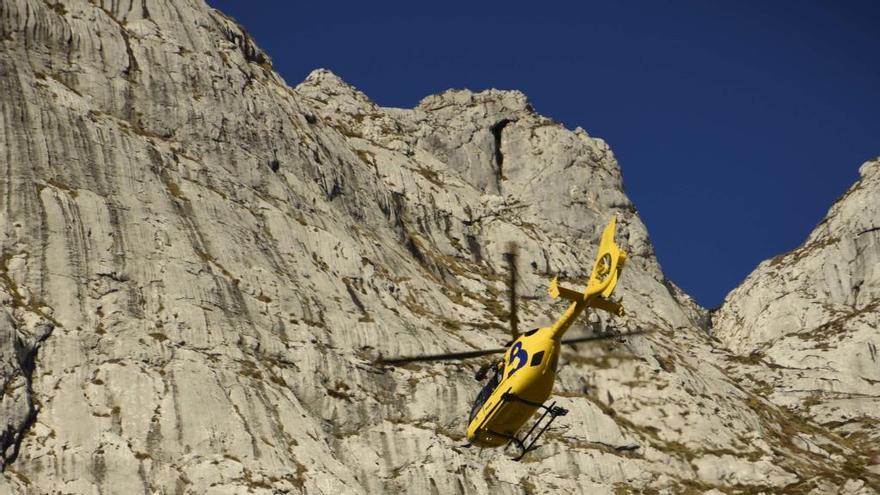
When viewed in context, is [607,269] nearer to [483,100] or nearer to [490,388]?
[490,388]

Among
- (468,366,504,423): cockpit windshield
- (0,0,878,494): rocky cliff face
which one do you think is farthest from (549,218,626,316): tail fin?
(468,366,504,423): cockpit windshield

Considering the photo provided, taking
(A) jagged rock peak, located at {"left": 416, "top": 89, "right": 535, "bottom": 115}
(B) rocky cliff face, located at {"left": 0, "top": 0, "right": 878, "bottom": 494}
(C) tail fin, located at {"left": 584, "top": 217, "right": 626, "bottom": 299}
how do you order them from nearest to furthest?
(C) tail fin, located at {"left": 584, "top": 217, "right": 626, "bottom": 299}, (B) rocky cliff face, located at {"left": 0, "top": 0, "right": 878, "bottom": 494}, (A) jagged rock peak, located at {"left": 416, "top": 89, "right": 535, "bottom": 115}

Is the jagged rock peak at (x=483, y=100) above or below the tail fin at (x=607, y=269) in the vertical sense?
above

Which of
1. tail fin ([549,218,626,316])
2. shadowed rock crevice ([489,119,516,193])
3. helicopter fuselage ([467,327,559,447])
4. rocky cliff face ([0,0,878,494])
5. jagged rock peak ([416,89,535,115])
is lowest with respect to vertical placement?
helicopter fuselage ([467,327,559,447])

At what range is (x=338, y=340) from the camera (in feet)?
289

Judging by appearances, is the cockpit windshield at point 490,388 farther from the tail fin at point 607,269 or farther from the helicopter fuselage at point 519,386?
the tail fin at point 607,269

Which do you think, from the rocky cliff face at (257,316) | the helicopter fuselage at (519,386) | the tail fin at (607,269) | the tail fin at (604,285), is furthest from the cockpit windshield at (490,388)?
the tail fin at (607,269)

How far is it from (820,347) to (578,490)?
52.4 metres

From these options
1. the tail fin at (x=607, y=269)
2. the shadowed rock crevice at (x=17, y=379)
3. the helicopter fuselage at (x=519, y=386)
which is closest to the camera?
the tail fin at (x=607, y=269)

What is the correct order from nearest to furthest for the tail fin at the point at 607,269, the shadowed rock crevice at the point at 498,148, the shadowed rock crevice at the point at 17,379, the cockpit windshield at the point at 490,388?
1. the tail fin at the point at 607,269
2. the cockpit windshield at the point at 490,388
3. the shadowed rock crevice at the point at 17,379
4. the shadowed rock crevice at the point at 498,148

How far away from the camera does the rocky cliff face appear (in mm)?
71688

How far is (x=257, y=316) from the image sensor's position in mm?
84812

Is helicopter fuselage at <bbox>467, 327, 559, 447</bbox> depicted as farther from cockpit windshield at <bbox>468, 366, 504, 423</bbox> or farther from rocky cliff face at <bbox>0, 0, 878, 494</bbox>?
rocky cliff face at <bbox>0, 0, 878, 494</bbox>

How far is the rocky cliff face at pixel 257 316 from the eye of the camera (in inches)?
2822
